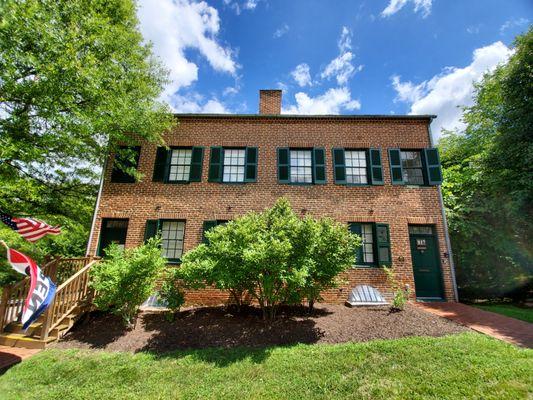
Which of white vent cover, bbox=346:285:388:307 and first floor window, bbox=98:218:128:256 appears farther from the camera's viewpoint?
first floor window, bbox=98:218:128:256

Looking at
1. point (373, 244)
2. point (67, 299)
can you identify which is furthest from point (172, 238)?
point (373, 244)

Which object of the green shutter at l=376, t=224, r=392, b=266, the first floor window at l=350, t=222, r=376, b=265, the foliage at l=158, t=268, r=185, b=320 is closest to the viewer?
the foliage at l=158, t=268, r=185, b=320

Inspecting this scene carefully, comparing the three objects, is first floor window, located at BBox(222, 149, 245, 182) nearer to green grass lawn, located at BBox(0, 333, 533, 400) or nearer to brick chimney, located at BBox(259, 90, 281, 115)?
brick chimney, located at BBox(259, 90, 281, 115)

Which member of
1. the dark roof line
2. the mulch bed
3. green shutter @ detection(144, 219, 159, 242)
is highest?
the dark roof line

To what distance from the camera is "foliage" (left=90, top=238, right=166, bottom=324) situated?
5424 millimetres

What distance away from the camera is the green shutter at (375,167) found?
345 inches

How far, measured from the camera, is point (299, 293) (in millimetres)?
5660

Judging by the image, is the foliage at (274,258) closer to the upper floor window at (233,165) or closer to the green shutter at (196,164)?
the upper floor window at (233,165)

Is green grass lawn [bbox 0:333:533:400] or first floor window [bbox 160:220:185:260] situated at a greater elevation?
first floor window [bbox 160:220:185:260]

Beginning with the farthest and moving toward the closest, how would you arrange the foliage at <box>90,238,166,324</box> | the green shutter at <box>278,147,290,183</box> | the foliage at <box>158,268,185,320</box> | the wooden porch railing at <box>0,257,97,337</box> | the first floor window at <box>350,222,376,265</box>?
the green shutter at <box>278,147,290,183</box>, the first floor window at <box>350,222,376,265</box>, the foliage at <box>158,268,185,320</box>, the foliage at <box>90,238,166,324</box>, the wooden porch railing at <box>0,257,97,337</box>

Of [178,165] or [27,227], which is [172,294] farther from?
[178,165]

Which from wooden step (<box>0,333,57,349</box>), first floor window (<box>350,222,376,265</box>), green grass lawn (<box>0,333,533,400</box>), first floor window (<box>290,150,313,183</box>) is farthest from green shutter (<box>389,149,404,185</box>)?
wooden step (<box>0,333,57,349</box>)

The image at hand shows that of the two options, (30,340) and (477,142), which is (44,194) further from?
(477,142)

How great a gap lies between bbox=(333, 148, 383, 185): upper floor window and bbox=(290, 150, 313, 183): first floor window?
875mm
